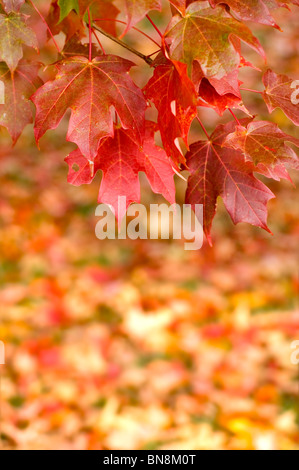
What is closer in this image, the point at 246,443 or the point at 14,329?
the point at 246,443

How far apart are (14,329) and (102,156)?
183cm

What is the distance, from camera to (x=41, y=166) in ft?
13.5

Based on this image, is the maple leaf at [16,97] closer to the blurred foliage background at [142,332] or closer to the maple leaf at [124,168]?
the maple leaf at [124,168]

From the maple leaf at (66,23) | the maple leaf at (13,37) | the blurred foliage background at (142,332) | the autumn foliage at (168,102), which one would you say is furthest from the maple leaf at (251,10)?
the blurred foliage background at (142,332)

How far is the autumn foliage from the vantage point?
811 mm

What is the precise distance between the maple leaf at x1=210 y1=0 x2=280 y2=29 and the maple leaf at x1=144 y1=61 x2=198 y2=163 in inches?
5.0

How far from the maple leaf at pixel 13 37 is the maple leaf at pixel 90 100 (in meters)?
0.08

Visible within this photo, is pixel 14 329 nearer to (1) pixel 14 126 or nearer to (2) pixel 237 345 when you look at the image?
(2) pixel 237 345

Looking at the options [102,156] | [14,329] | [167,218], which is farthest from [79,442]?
[167,218]

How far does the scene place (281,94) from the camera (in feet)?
3.35

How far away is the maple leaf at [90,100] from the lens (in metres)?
0.92

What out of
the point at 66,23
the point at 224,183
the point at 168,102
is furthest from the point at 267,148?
the point at 66,23

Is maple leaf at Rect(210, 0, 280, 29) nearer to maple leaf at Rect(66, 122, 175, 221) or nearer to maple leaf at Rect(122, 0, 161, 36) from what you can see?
maple leaf at Rect(122, 0, 161, 36)

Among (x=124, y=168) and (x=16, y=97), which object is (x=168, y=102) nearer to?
(x=124, y=168)
